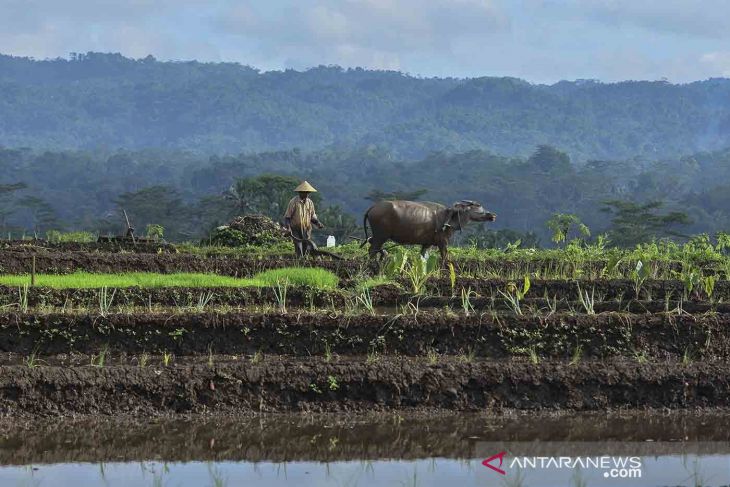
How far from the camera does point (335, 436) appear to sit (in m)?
7.97

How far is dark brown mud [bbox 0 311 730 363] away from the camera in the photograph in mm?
10375


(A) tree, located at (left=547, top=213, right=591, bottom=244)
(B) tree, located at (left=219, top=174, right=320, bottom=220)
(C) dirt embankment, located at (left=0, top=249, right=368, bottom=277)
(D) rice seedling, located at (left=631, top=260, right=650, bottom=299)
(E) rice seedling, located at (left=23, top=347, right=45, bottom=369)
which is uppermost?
(A) tree, located at (left=547, top=213, right=591, bottom=244)

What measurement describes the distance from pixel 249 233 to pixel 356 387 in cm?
1403

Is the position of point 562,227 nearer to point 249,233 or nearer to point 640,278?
point 640,278

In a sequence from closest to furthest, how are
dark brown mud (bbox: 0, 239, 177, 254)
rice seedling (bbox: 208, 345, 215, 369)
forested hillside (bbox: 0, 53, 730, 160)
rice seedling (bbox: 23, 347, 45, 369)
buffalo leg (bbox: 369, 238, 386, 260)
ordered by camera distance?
1. rice seedling (bbox: 208, 345, 215, 369)
2. rice seedling (bbox: 23, 347, 45, 369)
3. buffalo leg (bbox: 369, 238, 386, 260)
4. dark brown mud (bbox: 0, 239, 177, 254)
5. forested hillside (bbox: 0, 53, 730, 160)

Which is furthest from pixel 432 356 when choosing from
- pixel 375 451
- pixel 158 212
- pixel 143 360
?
pixel 158 212

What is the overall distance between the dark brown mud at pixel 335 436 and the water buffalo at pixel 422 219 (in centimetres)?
847

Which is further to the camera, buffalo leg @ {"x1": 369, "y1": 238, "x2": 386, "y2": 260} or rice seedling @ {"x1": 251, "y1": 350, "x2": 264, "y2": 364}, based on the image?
buffalo leg @ {"x1": 369, "y1": 238, "x2": 386, "y2": 260}

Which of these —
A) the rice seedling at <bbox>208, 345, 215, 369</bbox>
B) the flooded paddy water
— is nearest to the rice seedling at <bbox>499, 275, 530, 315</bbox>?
the flooded paddy water

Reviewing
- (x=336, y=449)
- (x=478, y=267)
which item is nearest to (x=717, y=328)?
(x=336, y=449)

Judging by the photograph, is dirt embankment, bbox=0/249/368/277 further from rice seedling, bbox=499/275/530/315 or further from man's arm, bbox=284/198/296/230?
rice seedling, bbox=499/275/530/315

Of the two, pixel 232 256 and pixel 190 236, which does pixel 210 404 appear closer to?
pixel 232 256

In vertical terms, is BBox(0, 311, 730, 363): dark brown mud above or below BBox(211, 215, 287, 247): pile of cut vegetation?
above

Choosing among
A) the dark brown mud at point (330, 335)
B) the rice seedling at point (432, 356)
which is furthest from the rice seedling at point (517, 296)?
the rice seedling at point (432, 356)
